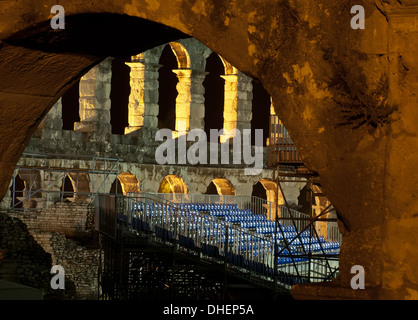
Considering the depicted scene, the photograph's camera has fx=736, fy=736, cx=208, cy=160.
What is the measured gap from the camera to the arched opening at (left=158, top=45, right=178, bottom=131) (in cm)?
3086

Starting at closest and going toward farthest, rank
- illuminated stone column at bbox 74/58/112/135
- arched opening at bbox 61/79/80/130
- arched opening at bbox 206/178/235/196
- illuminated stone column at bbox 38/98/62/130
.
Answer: illuminated stone column at bbox 38/98/62/130
illuminated stone column at bbox 74/58/112/135
arched opening at bbox 206/178/235/196
arched opening at bbox 61/79/80/130

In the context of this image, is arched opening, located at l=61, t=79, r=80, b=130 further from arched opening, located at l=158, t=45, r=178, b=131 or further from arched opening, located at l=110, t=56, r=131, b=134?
arched opening, located at l=158, t=45, r=178, b=131

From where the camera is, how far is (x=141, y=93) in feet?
77.4

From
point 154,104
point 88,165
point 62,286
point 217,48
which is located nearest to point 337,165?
point 217,48

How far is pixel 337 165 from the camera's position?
15.7 feet

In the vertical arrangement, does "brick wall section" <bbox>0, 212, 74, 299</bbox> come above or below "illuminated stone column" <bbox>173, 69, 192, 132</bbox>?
below

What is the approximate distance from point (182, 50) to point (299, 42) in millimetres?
20042

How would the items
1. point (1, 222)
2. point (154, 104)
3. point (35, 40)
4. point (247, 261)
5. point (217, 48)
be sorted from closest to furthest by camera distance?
point (217, 48) < point (35, 40) < point (247, 261) < point (1, 222) < point (154, 104)

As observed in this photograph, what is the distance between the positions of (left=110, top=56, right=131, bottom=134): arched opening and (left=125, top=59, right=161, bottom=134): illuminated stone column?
18.9 ft

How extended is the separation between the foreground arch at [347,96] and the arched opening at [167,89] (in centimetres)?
2576

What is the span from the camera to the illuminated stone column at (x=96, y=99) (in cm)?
2214

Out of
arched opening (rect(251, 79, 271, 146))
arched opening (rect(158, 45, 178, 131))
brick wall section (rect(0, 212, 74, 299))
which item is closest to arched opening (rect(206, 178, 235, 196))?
arched opening (rect(158, 45, 178, 131))

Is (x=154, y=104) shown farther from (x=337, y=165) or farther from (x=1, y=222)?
(x=337, y=165)

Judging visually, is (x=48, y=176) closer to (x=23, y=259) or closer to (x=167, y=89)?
(x=23, y=259)
